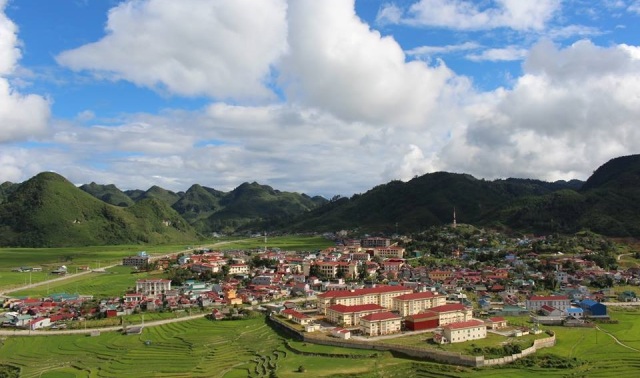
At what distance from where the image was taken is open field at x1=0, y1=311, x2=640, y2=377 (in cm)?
2830

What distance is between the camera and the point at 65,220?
116 metres

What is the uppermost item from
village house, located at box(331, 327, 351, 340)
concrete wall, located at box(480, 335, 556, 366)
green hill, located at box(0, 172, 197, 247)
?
green hill, located at box(0, 172, 197, 247)

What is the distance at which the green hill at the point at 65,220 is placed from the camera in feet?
365

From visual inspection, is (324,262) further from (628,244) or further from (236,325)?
(628,244)

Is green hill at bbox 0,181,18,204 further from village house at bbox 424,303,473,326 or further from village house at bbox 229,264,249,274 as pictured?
Answer: village house at bbox 424,303,473,326

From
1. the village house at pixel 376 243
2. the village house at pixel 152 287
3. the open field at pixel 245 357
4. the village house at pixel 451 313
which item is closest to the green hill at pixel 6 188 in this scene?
the village house at pixel 376 243

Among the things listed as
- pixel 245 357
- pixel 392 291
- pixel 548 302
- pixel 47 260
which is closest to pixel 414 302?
pixel 392 291

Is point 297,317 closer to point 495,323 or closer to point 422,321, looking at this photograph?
point 422,321

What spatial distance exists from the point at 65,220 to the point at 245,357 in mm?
98745

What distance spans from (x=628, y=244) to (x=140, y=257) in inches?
2912

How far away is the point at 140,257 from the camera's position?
8125 centimetres

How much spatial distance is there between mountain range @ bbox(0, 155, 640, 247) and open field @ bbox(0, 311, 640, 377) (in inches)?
2499

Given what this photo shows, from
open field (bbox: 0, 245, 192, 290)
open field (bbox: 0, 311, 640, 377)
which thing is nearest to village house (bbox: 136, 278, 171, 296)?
open field (bbox: 0, 311, 640, 377)

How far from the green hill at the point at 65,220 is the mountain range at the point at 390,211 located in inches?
8.3
